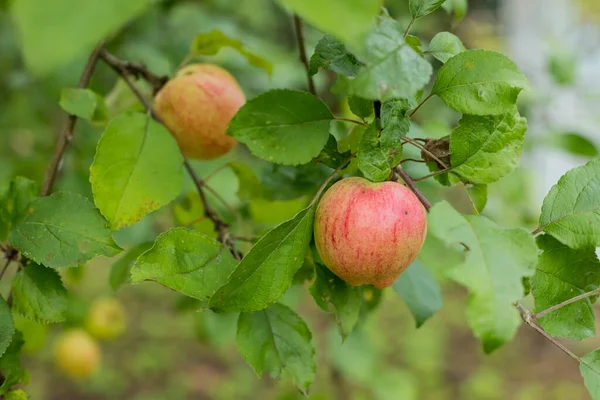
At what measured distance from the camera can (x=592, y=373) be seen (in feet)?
2.07

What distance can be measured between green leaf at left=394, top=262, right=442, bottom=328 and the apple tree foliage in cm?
16

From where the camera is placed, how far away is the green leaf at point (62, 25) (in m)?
0.32

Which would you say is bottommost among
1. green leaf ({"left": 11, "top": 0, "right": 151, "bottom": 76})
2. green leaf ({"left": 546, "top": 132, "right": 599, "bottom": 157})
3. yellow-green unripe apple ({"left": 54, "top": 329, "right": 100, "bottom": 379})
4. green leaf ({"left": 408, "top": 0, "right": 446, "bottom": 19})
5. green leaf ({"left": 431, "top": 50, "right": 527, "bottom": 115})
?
yellow-green unripe apple ({"left": 54, "top": 329, "right": 100, "bottom": 379})

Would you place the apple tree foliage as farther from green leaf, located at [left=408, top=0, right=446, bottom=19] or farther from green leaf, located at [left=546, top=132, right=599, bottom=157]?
green leaf, located at [left=546, top=132, right=599, bottom=157]

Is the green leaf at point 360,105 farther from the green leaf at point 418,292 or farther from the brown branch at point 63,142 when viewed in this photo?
the brown branch at point 63,142

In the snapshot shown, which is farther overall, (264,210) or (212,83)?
(264,210)

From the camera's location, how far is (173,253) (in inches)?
26.5

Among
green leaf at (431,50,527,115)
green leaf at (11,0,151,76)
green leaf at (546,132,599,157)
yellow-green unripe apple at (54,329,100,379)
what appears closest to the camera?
green leaf at (11,0,151,76)

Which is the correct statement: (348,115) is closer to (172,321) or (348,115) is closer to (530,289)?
(530,289)

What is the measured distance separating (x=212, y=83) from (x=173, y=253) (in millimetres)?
361

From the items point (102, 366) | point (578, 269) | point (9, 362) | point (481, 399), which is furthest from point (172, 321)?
point (578, 269)

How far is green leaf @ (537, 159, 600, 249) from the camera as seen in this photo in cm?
65

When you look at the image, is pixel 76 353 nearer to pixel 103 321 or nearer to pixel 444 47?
pixel 103 321

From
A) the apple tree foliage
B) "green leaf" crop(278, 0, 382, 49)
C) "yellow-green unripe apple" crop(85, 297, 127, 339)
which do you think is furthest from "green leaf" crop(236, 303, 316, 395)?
"yellow-green unripe apple" crop(85, 297, 127, 339)
